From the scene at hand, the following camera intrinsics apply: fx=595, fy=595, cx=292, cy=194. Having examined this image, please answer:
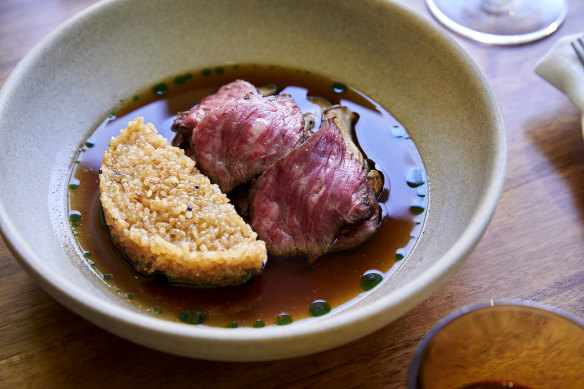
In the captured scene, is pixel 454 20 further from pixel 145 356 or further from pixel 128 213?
pixel 145 356

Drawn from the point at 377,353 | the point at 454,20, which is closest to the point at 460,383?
the point at 377,353

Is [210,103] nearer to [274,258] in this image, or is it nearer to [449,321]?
[274,258]

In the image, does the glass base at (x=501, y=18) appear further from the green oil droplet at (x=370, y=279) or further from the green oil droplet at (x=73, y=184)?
the green oil droplet at (x=73, y=184)

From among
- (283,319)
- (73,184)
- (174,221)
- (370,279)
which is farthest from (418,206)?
(73,184)

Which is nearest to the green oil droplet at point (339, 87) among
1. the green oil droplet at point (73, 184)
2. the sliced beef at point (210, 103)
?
the sliced beef at point (210, 103)

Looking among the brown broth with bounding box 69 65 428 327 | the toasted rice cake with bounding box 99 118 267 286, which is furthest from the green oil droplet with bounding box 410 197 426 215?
the toasted rice cake with bounding box 99 118 267 286

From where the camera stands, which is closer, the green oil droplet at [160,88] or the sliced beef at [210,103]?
the sliced beef at [210,103]
